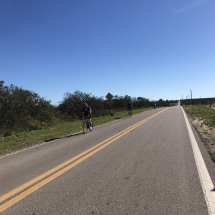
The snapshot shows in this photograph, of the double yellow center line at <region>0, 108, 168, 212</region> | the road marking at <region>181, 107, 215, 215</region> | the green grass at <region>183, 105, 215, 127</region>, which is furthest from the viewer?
the green grass at <region>183, 105, 215, 127</region>

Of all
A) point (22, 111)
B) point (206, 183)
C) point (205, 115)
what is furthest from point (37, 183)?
point (205, 115)

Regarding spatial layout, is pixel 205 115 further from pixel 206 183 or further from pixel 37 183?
pixel 37 183

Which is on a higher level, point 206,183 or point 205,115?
point 205,115

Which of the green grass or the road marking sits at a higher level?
the green grass

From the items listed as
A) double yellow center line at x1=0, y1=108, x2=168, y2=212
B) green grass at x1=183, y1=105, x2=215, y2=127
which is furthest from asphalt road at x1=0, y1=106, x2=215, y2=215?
green grass at x1=183, y1=105, x2=215, y2=127

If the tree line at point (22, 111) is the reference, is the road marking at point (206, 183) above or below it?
below

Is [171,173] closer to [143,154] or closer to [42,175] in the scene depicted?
[143,154]

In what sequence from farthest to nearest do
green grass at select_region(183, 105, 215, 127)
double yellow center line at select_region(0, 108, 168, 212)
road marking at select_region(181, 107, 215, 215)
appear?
1. green grass at select_region(183, 105, 215, 127)
2. double yellow center line at select_region(0, 108, 168, 212)
3. road marking at select_region(181, 107, 215, 215)

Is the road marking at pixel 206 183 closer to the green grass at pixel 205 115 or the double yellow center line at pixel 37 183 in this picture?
the double yellow center line at pixel 37 183

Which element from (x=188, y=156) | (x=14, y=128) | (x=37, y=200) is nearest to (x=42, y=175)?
(x=37, y=200)

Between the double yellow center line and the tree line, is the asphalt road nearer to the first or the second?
the double yellow center line

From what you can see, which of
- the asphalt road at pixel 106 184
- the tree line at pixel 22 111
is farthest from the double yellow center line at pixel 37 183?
the tree line at pixel 22 111

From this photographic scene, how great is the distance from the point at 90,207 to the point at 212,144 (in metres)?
5.53

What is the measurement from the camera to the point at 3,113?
13359 millimetres
